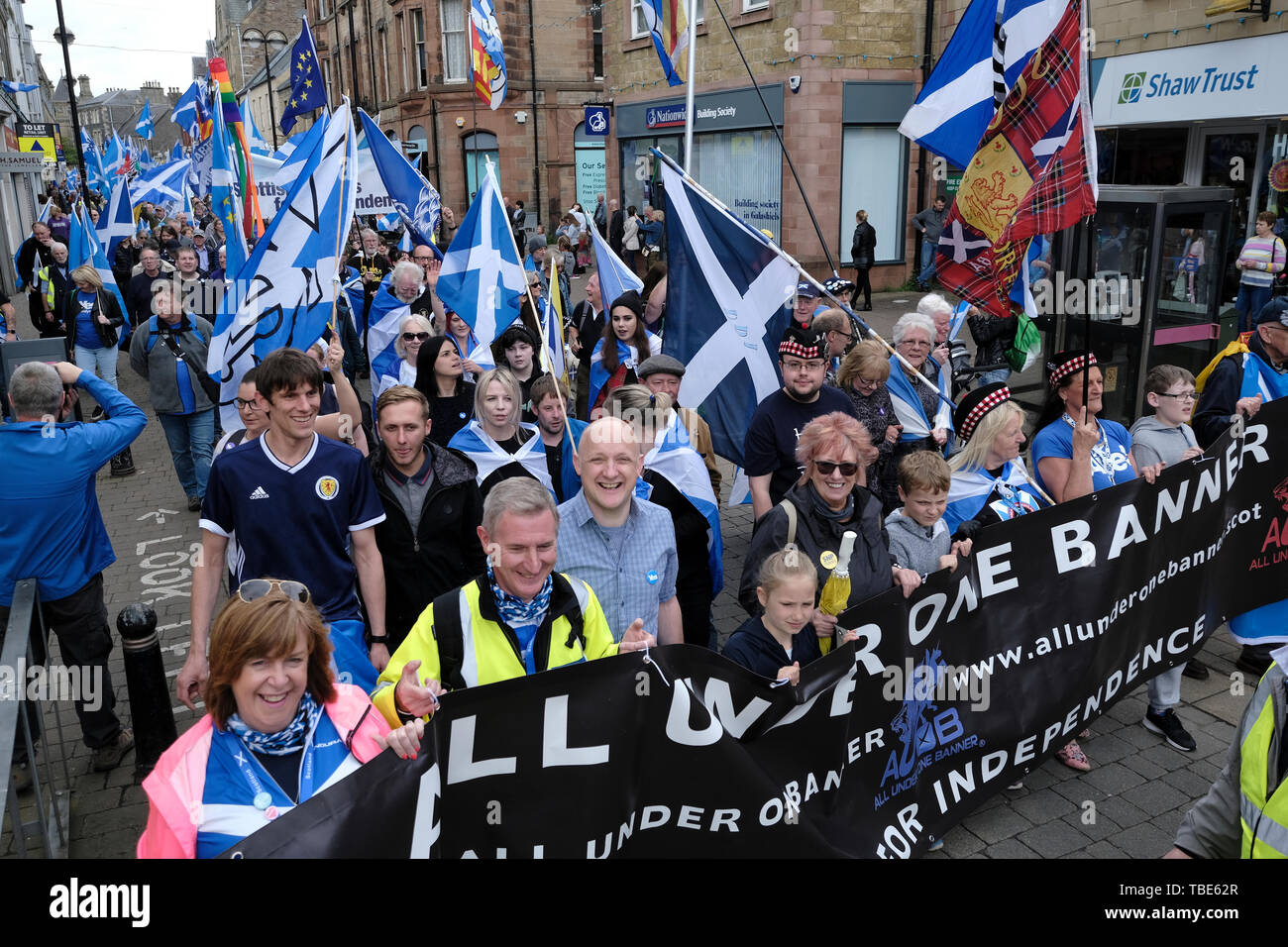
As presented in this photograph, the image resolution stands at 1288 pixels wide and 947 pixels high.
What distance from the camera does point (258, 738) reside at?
262 cm

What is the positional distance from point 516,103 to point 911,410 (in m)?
33.4

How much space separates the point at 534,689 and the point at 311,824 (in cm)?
68

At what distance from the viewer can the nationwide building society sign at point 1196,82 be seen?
41.8ft

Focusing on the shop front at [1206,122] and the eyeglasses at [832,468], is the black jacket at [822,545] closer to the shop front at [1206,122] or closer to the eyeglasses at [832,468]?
the eyeglasses at [832,468]

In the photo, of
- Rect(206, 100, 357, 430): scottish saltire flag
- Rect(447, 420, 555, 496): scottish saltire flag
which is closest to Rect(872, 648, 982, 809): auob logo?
Rect(447, 420, 555, 496): scottish saltire flag

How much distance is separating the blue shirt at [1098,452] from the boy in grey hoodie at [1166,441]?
0.13 m

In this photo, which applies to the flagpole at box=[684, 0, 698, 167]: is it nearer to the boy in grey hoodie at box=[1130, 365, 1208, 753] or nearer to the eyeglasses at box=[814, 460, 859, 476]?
the boy in grey hoodie at box=[1130, 365, 1208, 753]

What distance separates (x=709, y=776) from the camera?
3076 millimetres

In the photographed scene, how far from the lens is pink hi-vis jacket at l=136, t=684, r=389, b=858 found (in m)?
2.41

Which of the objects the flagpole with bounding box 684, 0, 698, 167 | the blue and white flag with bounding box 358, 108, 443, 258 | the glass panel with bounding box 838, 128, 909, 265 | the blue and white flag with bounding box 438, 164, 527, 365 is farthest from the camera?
the glass panel with bounding box 838, 128, 909, 265

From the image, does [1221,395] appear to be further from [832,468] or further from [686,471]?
[686,471]

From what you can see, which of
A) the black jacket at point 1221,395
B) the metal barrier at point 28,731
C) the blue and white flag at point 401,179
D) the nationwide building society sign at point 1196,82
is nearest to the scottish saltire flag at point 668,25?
the blue and white flag at point 401,179

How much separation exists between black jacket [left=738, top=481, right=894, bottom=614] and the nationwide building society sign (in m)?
12.0

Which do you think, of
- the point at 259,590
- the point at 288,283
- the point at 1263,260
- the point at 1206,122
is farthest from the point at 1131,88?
the point at 259,590
